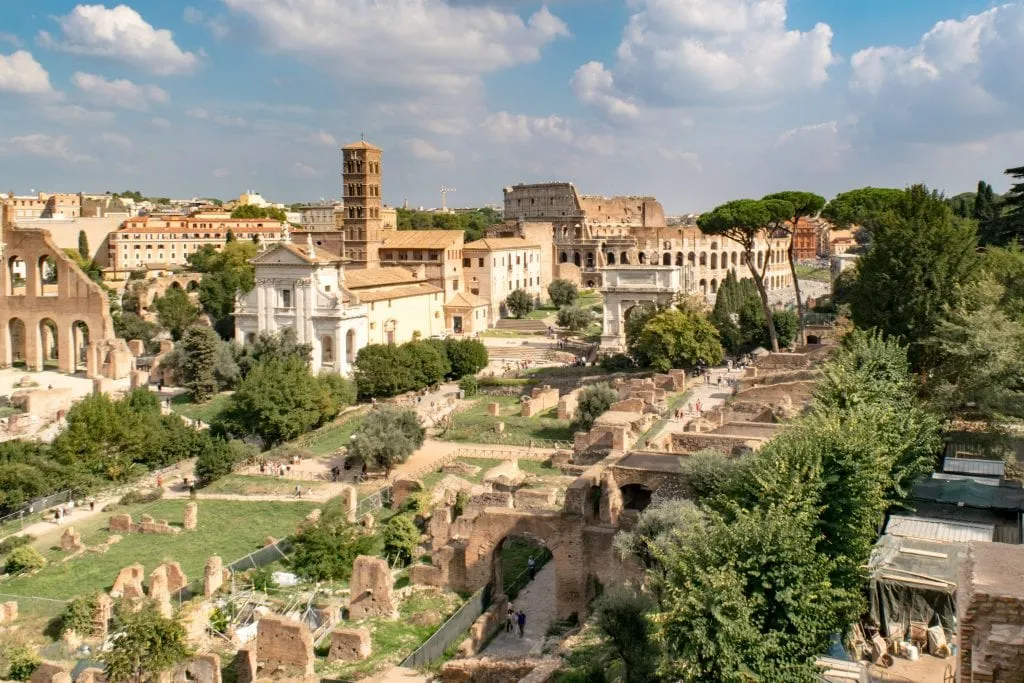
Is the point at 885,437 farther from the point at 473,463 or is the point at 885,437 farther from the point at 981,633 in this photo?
the point at 473,463

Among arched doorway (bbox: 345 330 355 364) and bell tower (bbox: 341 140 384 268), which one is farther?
bell tower (bbox: 341 140 384 268)

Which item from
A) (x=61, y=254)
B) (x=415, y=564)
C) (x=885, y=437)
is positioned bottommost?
(x=415, y=564)

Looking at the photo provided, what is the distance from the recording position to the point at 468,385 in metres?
41.8

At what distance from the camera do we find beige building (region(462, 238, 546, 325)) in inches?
2552

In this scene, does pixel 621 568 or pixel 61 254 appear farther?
pixel 61 254

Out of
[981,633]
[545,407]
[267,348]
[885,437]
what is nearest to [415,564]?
[885,437]

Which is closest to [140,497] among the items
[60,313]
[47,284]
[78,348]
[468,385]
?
[468,385]

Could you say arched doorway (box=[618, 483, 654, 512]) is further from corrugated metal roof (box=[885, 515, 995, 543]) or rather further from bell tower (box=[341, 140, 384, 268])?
bell tower (box=[341, 140, 384, 268])

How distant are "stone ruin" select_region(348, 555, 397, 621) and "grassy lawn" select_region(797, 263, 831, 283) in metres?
78.5

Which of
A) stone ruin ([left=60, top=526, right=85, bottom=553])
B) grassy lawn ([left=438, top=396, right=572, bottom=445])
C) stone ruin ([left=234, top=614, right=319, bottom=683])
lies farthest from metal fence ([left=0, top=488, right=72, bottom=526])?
stone ruin ([left=234, top=614, right=319, bottom=683])

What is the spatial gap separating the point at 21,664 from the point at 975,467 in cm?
1969

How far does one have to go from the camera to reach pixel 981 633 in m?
9.22

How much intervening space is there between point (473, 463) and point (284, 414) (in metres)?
7.65

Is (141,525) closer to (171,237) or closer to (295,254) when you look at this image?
(295,254)
